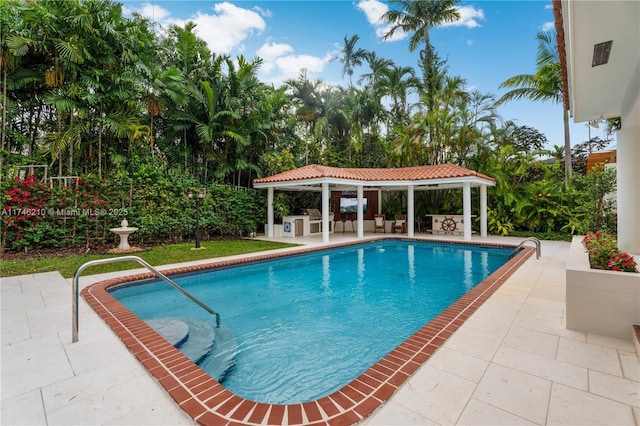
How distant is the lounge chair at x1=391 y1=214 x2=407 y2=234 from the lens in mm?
16016

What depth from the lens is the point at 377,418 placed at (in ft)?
7.32

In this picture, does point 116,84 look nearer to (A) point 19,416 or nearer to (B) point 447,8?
(A) point 19,416

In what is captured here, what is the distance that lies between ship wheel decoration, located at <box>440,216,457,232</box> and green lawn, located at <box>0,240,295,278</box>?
8.95m

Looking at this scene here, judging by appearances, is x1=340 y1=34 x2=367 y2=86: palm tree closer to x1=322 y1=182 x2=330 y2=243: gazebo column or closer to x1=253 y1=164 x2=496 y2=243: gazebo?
x1=253 y1=164 x2=496 y2=243: gazebo

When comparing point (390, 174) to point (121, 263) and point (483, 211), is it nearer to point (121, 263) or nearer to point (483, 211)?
point (483, 211)

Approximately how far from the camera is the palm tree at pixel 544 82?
545 inches

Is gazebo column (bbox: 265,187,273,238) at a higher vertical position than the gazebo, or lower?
lower

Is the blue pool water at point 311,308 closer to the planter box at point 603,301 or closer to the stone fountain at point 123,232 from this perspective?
the planter box at point 603,301

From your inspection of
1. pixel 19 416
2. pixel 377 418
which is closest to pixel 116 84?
pixel 19 416

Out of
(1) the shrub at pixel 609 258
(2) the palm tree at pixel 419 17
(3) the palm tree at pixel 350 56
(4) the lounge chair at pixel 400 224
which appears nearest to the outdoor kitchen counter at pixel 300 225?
(4) the lounge chair at pixel 400 224

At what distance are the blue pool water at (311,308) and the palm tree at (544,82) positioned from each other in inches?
378

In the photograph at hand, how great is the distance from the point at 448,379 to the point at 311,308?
3.27m

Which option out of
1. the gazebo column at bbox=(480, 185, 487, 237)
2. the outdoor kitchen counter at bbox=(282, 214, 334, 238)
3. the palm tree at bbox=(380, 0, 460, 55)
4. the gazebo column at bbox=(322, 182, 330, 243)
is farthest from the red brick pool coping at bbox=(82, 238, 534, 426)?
the palm tree at bbox=(380, 0, 460, 55)

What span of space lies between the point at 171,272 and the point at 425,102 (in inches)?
646
